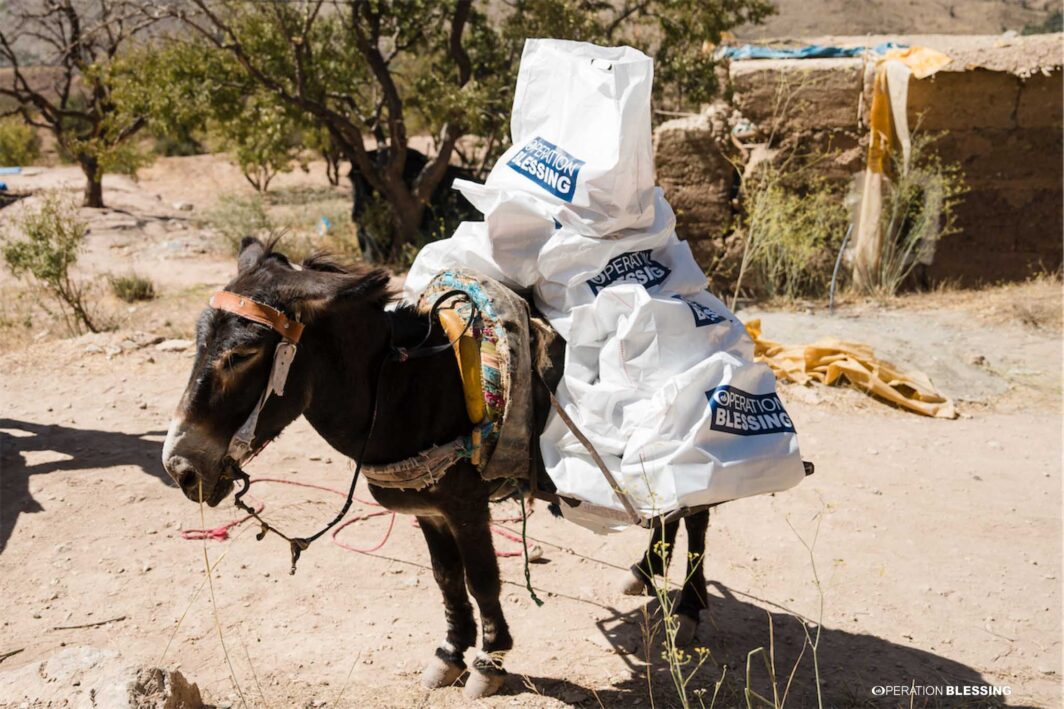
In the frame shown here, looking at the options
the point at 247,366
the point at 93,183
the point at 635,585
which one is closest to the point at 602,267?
the point at 247,366

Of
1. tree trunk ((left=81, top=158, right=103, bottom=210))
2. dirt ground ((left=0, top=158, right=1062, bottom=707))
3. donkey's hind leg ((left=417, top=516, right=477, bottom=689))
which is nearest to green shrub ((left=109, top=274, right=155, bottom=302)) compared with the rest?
dirt ground ((left=0, top=158, right=1062, bottom=707))

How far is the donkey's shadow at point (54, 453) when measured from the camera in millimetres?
4789

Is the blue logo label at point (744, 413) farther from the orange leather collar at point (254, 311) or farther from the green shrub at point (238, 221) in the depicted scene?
the green shrub at point (238, 221)

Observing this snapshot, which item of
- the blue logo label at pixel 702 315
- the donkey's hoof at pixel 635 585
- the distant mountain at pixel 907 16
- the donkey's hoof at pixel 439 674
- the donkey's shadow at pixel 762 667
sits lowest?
the donkey's shadow at pixel 762 667

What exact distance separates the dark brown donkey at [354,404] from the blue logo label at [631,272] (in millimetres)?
616

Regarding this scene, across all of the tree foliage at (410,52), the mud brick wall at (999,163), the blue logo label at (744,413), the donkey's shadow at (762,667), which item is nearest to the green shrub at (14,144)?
the tree foliage at (410,52)

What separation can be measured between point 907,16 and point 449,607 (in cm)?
3979

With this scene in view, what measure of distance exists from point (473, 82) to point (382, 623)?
8.12 meters

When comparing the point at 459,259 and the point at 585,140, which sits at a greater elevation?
the point at 585,140

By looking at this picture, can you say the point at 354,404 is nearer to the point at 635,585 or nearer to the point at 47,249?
the point at 635,585

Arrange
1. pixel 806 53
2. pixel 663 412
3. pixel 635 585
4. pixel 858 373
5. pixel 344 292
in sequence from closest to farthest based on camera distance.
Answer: pixel 344 292, pixel 663 412, pixel 635 585, pixel 858 373, pixel 806 53

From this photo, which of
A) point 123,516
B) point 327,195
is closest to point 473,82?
point 123,516

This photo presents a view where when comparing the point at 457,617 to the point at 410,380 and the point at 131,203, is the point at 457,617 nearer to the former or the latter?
the point at 410,380

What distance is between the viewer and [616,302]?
2.99m
